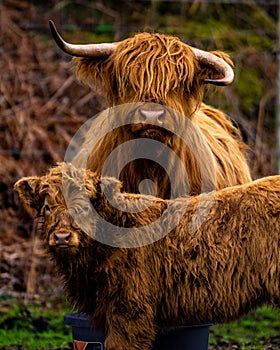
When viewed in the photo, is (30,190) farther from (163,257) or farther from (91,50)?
(91,50)

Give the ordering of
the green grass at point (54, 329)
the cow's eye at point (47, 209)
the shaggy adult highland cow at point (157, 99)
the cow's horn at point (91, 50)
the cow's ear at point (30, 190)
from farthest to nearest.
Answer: the green grass at point (54, 329) → the cow's horn at point (91, 50) → the shaggy adult highland cow at point (157, 99) → the cow's ear at point (30, 190) → the cow's eye at point (47, 209)

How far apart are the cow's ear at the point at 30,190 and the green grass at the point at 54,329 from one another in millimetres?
2525

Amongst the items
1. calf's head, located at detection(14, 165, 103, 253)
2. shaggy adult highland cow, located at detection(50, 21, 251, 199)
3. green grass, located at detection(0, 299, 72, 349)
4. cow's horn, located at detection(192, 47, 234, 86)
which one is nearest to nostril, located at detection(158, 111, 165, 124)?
shaggy adult highland cow, located at detection(50, 21, 251, 199)

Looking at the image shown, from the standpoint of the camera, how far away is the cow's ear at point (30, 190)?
495 cm

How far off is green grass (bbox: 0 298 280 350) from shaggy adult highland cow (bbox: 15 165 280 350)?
7.21ft

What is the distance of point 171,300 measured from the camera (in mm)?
5066

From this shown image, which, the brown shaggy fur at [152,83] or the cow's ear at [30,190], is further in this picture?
the brown shaggy fur at [152,83]

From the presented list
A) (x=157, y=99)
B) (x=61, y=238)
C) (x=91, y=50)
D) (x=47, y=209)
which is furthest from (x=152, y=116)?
(x=61, y=238)

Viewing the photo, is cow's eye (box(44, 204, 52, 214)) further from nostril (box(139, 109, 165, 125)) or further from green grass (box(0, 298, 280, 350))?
green grass (box(0, 298, 280, 350))

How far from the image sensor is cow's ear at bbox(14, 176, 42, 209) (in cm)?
495

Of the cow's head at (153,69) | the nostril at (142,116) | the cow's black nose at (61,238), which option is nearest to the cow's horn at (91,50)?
the cow's head at (153,69)

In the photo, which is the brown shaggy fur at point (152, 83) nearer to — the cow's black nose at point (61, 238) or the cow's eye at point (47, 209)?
the cow's eye at point (47, 209)

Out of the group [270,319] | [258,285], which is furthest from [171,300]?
[270,319]

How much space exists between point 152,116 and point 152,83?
275 millimetres
